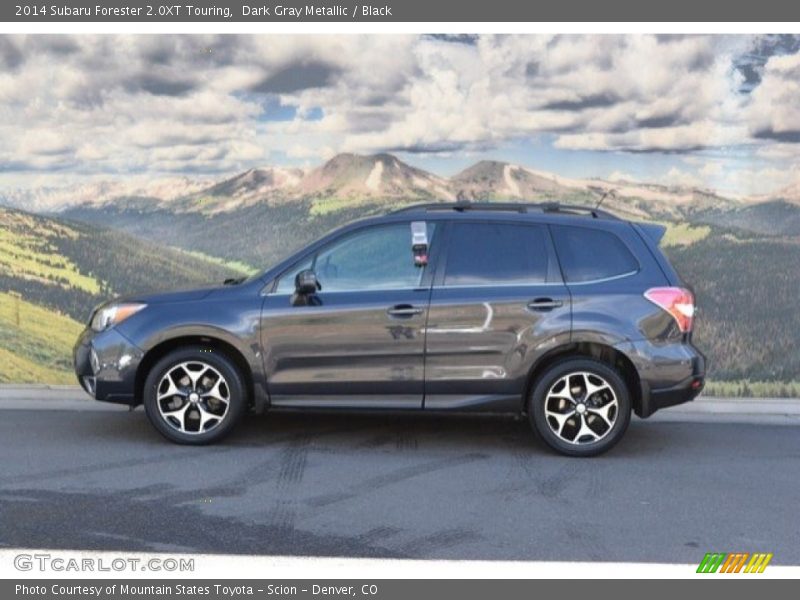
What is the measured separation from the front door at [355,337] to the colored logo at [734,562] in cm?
250

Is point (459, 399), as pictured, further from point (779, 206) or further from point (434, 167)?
point (779, 206)

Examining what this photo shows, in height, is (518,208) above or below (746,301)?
above

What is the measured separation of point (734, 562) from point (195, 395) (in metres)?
3.83

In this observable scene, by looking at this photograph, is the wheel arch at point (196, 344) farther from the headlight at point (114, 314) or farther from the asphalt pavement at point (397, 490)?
the asphalt pavement at point (397, 490)

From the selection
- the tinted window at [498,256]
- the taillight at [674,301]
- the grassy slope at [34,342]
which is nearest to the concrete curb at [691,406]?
the grassy slope at [34,342]

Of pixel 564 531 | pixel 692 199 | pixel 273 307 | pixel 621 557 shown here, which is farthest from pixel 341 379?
pixel 692 199

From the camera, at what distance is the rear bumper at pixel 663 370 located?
7188 millimetres

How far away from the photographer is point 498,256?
24.3 ft

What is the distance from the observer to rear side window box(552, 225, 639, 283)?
7324mm

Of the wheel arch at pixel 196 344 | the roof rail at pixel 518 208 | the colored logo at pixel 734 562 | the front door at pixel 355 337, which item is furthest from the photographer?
the roof rail at pixel 518 208

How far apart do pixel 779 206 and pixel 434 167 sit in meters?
3.34

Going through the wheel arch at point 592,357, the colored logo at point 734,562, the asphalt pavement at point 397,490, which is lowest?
the colored logo at point 734,562

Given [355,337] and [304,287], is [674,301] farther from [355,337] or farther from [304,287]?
[304,287]

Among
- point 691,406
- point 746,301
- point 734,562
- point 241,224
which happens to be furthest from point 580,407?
point 241,224
